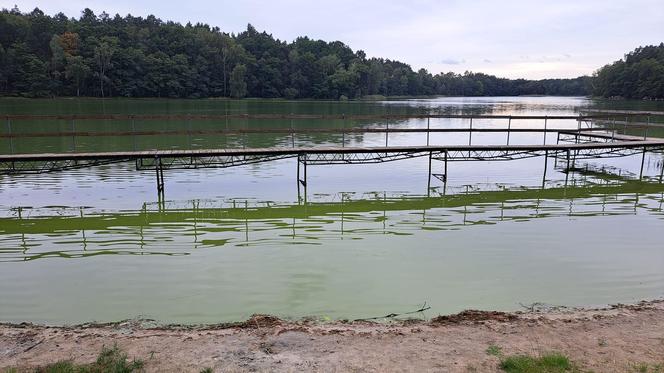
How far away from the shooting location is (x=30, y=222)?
1202cm

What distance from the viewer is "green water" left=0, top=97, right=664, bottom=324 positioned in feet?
24.5

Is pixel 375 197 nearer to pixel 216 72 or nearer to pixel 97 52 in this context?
pixel 97 52

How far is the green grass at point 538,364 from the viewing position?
4757 millimetres

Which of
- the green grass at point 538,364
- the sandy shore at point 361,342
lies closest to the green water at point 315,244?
the sandy shore at point 361,342

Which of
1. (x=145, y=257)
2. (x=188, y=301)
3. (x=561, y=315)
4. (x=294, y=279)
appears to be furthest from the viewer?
(x=145, y=257)

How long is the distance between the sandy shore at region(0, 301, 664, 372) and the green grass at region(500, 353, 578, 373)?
14 cm

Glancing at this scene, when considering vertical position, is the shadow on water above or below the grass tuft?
below

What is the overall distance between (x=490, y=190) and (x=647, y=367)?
486 inches

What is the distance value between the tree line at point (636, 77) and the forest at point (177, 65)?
0.30 m

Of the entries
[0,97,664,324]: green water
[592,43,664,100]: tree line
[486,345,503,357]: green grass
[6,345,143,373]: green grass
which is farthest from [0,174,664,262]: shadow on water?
[592,43,664,100]: tree line

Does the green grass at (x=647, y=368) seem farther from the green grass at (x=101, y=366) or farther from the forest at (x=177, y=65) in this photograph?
the forest at (x=177, y=65)

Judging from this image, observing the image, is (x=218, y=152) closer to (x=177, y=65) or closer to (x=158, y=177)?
(x=158, y=177)

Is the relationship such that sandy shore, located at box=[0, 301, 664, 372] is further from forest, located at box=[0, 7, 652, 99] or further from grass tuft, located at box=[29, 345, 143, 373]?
forest, located at box=[0, 7, 652, 99]

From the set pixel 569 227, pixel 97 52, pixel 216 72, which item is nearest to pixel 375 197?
pixel 569 227
